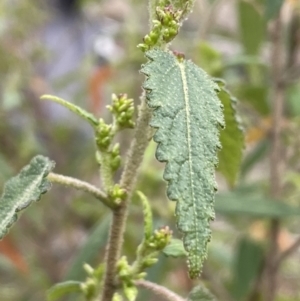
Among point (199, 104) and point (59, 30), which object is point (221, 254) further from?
point (59, 30)

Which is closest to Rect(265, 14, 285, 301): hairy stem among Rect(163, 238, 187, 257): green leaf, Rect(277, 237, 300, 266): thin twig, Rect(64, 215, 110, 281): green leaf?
Rect(277, 237, 300, 266): thin twig

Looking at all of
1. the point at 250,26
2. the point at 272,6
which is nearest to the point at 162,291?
the point at 272,6

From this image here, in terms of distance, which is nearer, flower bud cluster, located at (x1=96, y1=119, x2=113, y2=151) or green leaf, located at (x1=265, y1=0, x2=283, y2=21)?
flower bud cluster, located at (x1=96, y1=119, x2=113, y2=151)

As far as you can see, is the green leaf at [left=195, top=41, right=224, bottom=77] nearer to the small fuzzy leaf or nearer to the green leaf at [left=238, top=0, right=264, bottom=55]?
the green leaf at [left=238, top=0, right=264, bottom=55]

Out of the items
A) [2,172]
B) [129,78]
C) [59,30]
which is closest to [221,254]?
[2,172]

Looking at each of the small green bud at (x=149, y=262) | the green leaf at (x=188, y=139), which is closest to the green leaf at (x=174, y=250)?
the small green bud at (x=149, y=262)
